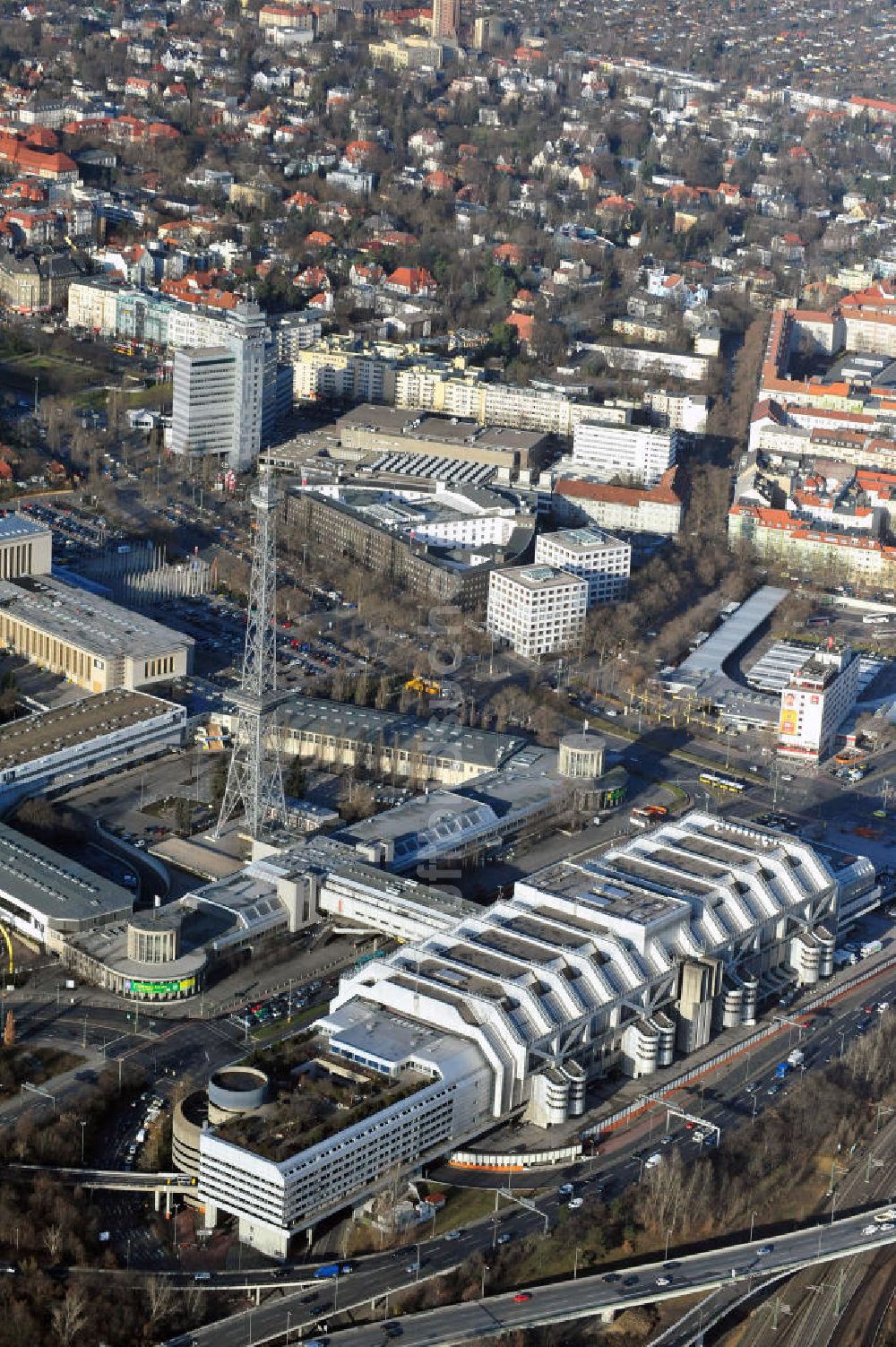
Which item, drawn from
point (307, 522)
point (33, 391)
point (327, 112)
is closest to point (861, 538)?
point (307, 522)

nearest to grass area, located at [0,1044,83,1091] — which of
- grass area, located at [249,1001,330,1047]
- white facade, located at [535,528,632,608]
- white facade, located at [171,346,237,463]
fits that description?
grass area, located at [249,1001,330,1047]

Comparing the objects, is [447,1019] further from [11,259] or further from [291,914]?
[11,259]

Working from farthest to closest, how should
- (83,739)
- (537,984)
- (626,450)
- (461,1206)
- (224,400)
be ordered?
(626,450) → (224,400) → (83,739) → (537,984) → (461,1206)

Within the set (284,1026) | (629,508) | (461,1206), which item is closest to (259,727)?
(284,1026)

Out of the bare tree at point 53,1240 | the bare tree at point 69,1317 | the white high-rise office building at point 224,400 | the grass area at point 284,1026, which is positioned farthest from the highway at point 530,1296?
the white high-rise office building at point 224,400

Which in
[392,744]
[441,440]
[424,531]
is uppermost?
[441,440]

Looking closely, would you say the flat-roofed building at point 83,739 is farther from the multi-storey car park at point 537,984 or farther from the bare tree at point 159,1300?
the bare tree at point 159,1300

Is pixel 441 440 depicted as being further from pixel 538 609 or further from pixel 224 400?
pixel 538 609

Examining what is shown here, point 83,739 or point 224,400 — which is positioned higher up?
point 224,400
